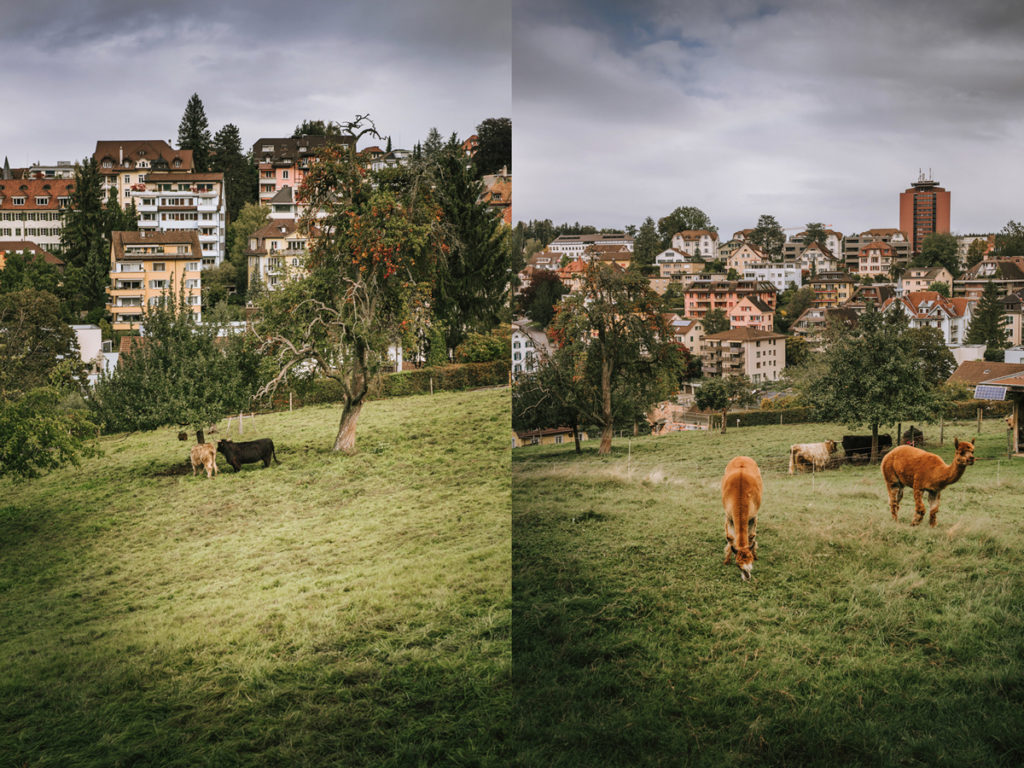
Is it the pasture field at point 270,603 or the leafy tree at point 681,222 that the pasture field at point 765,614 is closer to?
the pasture field at point 270,603

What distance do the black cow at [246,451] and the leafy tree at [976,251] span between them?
315cm

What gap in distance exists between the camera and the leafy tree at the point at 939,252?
3.51 meters

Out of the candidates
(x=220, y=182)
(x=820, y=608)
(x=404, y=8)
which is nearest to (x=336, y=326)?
(x=220, y=182)

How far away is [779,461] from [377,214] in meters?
2.20

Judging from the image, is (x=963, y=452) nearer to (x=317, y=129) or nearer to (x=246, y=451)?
(x=246, y=451)

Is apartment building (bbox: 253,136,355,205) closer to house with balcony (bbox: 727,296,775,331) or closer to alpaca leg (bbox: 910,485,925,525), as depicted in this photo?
house with balcony (bbox: 727,296,775,331)

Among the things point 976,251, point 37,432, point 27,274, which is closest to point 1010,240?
point 976,251

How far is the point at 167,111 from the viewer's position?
4.30 m

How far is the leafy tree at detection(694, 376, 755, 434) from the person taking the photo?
134 inches

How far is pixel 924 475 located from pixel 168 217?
3.44 meters

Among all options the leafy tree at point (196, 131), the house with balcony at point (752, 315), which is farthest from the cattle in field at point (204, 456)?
the house with balcony at point (752, 315)

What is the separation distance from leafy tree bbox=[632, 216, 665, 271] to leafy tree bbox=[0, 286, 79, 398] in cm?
250

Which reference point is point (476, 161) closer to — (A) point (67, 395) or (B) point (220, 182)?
(B) point (220, 182)

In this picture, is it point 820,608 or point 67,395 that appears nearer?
point 820,608
